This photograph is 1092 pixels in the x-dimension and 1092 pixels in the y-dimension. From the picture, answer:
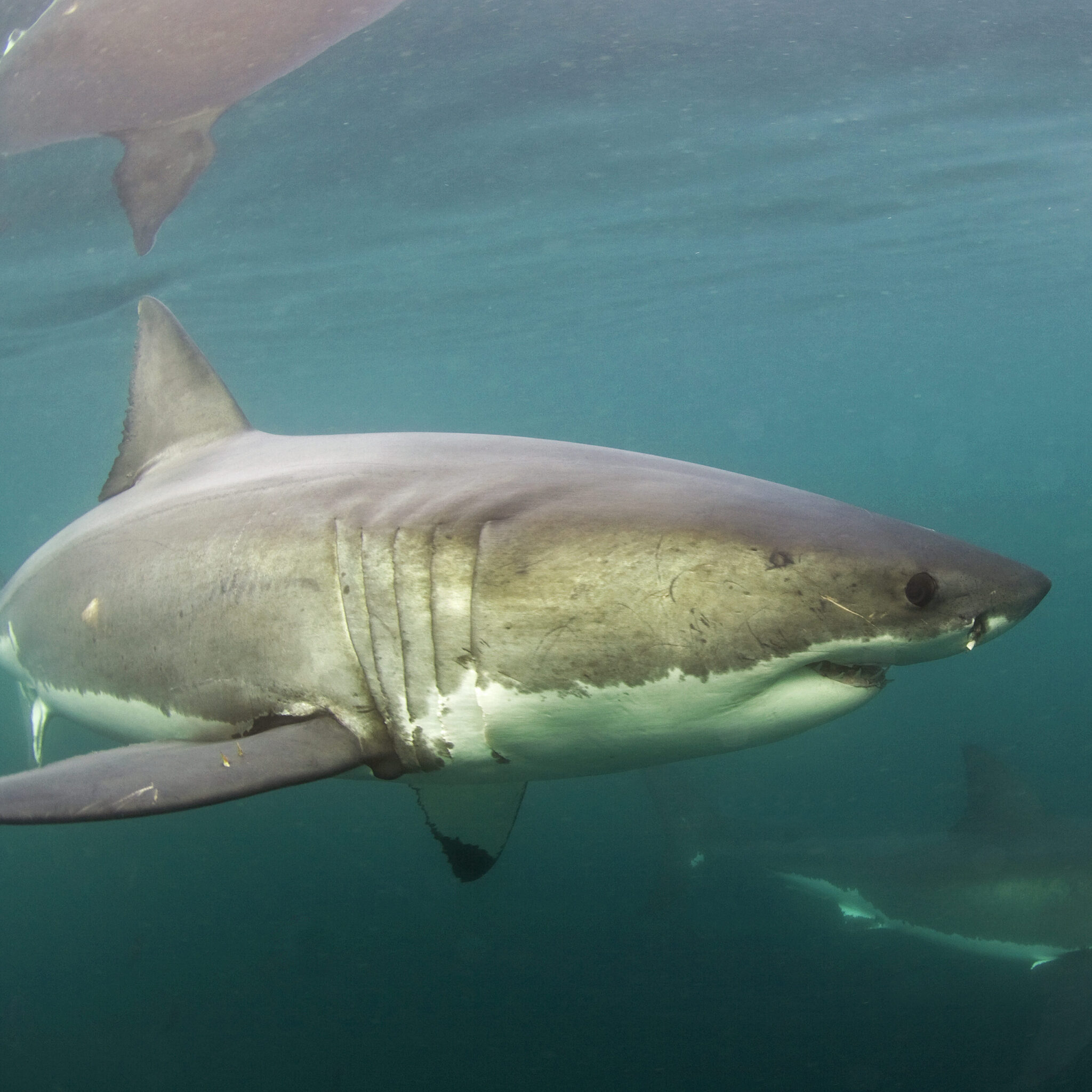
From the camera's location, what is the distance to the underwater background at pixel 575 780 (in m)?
7.32

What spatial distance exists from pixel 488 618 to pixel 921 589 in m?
1.15

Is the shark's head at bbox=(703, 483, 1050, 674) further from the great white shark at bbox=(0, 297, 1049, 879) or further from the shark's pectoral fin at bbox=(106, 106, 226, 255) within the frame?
the shark's pectoral fin at bbox=(106, 106, 226, 255)

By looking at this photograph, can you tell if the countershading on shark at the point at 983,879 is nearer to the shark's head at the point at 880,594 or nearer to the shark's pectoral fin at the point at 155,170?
the shark's head at the point at 880,594

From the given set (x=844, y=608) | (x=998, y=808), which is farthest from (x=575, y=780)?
(x=844, y=608)

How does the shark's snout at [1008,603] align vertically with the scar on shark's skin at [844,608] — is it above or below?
below

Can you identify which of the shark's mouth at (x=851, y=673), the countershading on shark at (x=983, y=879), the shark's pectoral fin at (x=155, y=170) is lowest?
the countershading on shark at (x=983, y=879)

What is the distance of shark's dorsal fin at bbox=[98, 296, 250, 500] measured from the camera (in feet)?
13.9

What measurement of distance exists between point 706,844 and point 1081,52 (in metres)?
12.4

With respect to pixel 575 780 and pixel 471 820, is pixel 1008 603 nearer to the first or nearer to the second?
pixel 471 820

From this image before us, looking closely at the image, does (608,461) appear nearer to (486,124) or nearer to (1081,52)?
(486,124)

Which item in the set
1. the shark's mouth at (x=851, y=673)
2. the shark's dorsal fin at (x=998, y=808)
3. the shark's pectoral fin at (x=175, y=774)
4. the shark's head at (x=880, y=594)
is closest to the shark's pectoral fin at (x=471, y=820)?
the shark's pectoral fin at (x=175, y=774)

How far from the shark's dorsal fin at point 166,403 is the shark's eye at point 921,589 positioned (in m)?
3.35

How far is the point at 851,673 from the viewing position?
232 cm

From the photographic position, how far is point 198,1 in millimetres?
7074
